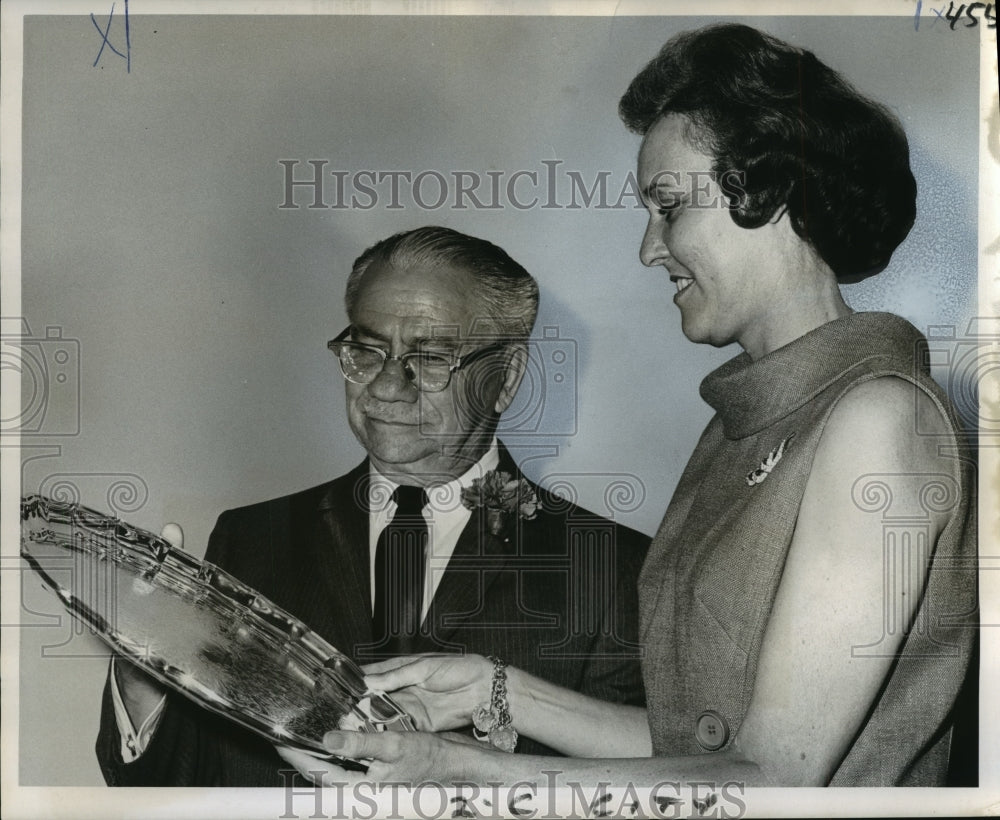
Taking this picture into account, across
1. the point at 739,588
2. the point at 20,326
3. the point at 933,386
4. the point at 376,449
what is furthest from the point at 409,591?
the point at 933,386

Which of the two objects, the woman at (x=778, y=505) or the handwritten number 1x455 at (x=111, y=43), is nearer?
the woman at (x=778, y=505)

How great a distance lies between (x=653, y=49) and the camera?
2.08 meters

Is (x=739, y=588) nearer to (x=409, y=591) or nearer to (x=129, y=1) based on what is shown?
(x=409, y=591)

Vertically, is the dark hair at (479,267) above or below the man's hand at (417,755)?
above

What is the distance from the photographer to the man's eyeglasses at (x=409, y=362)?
2025mm

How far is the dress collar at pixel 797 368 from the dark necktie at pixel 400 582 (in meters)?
0.61

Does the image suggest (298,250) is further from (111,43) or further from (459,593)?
(459,593)

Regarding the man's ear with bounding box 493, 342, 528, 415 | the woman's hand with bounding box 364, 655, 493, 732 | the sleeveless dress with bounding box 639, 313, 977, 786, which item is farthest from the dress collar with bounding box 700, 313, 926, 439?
the woman's hand with bounding box 364, 655, 493, 732

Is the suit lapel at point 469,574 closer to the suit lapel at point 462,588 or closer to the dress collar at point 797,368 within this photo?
the suit lapel at point 462,588

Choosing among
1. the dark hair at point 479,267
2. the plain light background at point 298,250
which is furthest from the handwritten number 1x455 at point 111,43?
the dark hair at point 479,267

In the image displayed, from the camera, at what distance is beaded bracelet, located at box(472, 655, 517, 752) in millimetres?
2023

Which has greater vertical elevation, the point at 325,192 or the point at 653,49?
the point at 653,49

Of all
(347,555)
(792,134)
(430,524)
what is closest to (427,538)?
(430,524)

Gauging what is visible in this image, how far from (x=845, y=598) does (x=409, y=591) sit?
804 mm
